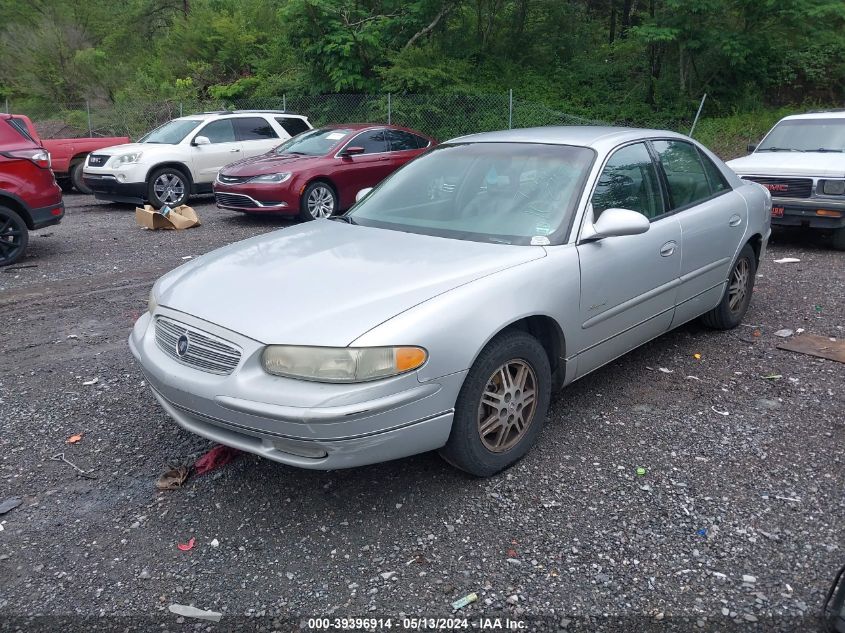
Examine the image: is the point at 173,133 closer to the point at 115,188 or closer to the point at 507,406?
the point at 115,188

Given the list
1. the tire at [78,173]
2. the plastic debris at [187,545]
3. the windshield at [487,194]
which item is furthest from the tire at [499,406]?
the tire at [78,173]

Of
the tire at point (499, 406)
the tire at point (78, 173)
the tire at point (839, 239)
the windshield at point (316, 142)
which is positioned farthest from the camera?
the tire at point (78, 173)

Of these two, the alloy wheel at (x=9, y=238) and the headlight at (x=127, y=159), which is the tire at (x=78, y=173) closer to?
the headlight at (x=127, y=159)

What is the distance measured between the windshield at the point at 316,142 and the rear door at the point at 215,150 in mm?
1554

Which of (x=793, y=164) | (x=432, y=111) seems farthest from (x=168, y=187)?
(x=793, y=164)

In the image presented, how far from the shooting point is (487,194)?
165 inches

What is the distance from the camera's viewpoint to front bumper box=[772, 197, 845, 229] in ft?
27.5

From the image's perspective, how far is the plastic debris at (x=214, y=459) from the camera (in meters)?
3.64

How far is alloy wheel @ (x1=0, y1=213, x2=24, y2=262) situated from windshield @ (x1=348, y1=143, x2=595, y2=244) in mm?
5565

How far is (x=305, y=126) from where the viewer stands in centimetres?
1434

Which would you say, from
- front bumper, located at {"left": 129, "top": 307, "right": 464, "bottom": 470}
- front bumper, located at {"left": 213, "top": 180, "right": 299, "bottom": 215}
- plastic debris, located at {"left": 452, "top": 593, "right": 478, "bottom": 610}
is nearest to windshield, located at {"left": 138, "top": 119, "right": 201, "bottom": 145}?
front bumper, located at {"left": 213, "top": 180, "right": 299, "bottom": 215}

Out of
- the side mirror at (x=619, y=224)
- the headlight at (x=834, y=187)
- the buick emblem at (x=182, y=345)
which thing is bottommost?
the headlight at (x=834, y=187)

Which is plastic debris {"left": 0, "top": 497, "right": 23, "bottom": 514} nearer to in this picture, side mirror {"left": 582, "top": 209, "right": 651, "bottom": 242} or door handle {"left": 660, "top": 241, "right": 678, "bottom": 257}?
side mirror {"left": 582, "top": 209, "right": 651, "bottom": 242}

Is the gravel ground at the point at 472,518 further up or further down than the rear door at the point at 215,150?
further down
